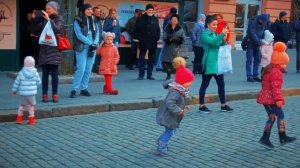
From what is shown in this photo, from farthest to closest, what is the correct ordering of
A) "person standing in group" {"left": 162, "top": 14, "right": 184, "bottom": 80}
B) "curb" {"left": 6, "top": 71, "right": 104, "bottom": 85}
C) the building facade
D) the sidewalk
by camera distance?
"person standing in group" {"left": 162, "top": 14, "right": 184, "bottom": 80}
the building facade
"curb" {"left": 6, "top": 71, "right": 104, "bottom": 85}
the sidewalk

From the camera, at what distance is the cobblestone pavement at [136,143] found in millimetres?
6109

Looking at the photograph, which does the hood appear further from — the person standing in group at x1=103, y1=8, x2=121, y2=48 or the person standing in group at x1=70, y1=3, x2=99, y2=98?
the person standing in group at x1=103, y1=8, x2=121, y2=48

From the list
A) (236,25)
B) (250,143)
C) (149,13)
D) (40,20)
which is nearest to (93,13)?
(40,20)

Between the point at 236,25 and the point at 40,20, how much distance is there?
582 inches

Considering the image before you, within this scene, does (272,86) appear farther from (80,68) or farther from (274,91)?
(80,68)

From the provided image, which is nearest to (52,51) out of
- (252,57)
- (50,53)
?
(50,53)

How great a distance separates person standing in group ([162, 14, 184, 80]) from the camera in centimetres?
1209

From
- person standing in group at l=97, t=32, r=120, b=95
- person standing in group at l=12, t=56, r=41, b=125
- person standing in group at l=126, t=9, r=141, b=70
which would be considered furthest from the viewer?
person standing in group at l=126, t=9, r=141, b=70

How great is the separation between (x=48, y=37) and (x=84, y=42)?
2.77 ft

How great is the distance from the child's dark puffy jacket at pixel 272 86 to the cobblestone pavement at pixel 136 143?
699mm

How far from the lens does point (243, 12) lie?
898 inches

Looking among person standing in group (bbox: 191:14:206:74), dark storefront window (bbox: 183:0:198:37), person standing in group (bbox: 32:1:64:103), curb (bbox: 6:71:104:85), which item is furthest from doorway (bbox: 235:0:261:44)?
person standing in group (bbox: 32:1:64:103)

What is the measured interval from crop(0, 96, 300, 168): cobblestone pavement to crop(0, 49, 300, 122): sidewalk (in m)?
0.20

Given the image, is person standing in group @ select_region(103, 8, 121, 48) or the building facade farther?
person standing in group @ select_region(103, 8, 121, 48)
